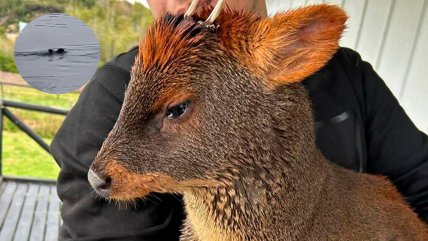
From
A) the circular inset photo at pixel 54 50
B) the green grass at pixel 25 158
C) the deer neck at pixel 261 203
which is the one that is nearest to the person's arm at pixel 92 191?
the deer neck at pixel 261 203

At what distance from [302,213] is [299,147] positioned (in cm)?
17

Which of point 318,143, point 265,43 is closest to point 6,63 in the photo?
point 318,143

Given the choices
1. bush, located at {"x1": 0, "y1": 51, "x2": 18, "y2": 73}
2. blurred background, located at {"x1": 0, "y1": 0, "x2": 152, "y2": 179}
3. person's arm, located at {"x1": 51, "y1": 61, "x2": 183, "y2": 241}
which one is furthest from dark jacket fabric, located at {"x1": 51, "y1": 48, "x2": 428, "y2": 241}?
bush, located at {"x1": 0, "y1": 51, "x2": 18, "y2": 73}

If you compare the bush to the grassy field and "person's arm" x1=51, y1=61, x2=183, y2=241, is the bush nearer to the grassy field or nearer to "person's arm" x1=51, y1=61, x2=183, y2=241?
the grassy field

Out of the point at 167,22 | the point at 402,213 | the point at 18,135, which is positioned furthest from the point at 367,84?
the point at 18,135

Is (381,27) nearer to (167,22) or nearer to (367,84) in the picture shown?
(367,84)

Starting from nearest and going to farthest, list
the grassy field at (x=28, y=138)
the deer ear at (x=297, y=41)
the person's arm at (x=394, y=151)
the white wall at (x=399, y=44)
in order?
the deer ear at (x=297, y=41) < the person's arm at (x=394, y=151) < the white wall at (x=399, y=44) < the grassy field at (x=28, y=138)

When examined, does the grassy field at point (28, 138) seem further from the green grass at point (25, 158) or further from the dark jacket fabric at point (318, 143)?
the dark jacket fabric at point (318, 143)

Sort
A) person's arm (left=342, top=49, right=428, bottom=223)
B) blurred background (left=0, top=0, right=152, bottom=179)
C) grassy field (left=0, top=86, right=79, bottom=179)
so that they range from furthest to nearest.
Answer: grassy field (left=0, top=86, right=79, bottom=179), blurred background (left=0, top=0, right=152, bottom=179), person's arm (left=342, top=49, right=428, bottom=223)

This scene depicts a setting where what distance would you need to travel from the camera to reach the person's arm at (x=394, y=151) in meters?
2.00

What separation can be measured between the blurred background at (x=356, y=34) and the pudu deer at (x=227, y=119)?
1.73m

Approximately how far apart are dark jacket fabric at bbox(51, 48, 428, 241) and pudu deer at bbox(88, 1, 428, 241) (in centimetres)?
33

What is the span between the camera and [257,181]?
1325mm

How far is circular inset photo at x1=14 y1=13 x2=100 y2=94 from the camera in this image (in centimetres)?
239
